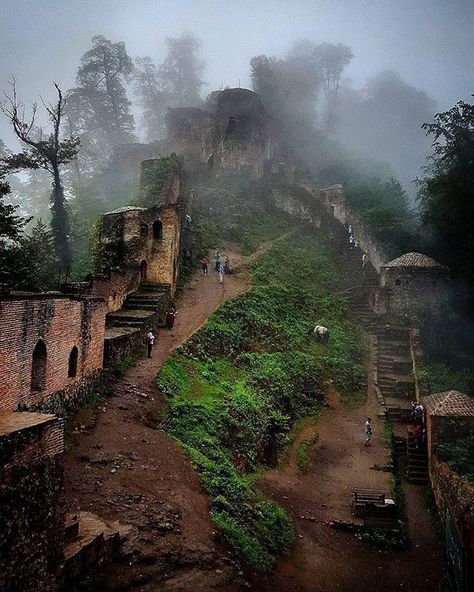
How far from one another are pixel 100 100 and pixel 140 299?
3472 centimetres

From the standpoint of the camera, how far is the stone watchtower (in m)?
25.8

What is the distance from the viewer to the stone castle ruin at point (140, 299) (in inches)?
258

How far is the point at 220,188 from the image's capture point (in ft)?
123

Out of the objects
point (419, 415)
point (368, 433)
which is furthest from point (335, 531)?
point (419, 415)

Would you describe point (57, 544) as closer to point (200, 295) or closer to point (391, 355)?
point (200, 295)

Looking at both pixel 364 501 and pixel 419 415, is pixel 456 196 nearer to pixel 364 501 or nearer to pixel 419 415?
pixel 419 415

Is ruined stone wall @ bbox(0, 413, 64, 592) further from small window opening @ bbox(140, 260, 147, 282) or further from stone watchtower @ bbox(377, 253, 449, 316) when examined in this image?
stone watchtower @ bbox(377, 253, 449, 316)

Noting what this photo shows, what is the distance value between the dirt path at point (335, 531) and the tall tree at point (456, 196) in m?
13.0

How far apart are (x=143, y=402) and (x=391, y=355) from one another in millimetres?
14718

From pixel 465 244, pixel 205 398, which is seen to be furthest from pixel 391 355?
pixel 205 398

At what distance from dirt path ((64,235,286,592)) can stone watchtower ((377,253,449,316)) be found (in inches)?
654

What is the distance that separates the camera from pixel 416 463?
639 inches

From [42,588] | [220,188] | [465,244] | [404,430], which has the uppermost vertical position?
[220,188]

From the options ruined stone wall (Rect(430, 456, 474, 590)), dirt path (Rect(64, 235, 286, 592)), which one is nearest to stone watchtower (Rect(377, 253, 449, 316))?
ruined stone wall (Rect(430, 456, 474, 590))
